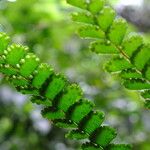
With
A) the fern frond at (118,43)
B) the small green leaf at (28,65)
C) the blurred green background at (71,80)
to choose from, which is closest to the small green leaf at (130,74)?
the fern frond at (118,43)

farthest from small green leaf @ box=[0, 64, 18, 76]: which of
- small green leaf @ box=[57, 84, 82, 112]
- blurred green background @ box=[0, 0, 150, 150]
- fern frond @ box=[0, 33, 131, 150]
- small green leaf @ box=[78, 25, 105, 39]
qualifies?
blurred green background @ box=[0, 0, 150, 150]

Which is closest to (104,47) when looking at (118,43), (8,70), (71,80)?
(118,43)

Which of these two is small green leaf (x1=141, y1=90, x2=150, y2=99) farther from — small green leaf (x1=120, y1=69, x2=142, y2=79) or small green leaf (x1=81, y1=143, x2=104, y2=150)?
small green leaf (x1=81, y1=143, x2=104, y2=150)

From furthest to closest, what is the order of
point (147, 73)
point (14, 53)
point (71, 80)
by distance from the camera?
point (71, 80) < point (147, 73) < point (14, 53)

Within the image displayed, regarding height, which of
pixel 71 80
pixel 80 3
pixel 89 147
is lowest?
pixel 71 80

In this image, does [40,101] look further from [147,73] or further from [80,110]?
[147,73]

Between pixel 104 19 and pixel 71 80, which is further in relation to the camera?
pixel 71 80
